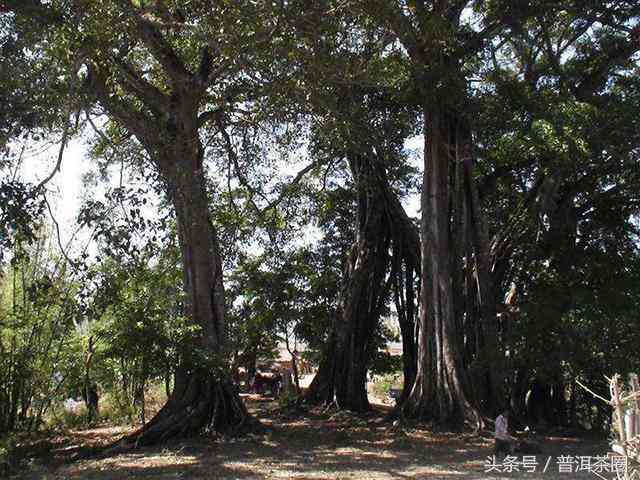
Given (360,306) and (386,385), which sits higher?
(360,306)

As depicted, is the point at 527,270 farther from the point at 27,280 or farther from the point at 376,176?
the point at 27,280

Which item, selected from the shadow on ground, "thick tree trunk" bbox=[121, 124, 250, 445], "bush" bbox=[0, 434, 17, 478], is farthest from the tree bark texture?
"bush" bbox=[0, 434, 17, 478]

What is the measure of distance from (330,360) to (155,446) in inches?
193

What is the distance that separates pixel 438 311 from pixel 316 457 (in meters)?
3.27

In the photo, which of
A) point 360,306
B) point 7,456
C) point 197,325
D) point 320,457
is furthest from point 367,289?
point 7,456

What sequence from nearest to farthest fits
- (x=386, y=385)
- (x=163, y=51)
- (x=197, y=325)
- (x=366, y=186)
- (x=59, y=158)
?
(x=59, y=158) < (x=163, y=51) < (x=197, y=325) < (x=366, y=186) < (x=386, y=385)

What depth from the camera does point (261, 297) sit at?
48.3ft

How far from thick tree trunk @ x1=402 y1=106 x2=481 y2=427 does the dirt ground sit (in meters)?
0.51

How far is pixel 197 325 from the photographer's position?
30.2 feet

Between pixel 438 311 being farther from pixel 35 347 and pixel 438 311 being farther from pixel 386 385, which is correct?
pixel 386 385

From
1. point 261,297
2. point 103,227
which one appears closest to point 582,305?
point 103,227

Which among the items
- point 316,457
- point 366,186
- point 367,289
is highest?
point 366,186

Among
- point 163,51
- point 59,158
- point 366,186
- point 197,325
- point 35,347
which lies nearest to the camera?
point 59,158

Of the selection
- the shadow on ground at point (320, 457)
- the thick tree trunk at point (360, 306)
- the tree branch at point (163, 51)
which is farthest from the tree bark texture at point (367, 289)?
the tree branch at point (163, 51)
